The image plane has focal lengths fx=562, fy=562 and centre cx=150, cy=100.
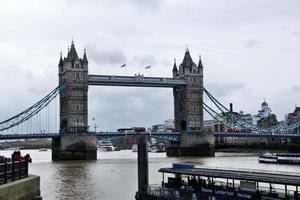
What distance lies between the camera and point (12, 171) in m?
18.9

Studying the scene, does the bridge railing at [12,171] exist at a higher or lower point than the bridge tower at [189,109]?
lower

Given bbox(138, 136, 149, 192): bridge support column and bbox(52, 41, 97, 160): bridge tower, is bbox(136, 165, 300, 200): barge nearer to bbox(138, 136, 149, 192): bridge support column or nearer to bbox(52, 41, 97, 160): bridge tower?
bbox(138, 136, 149, 192): bridge support column

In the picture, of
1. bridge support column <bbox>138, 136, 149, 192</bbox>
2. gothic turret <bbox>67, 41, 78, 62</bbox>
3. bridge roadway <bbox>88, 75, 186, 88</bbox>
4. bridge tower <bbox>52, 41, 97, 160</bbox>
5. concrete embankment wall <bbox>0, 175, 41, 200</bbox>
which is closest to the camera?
concrete embankment wall <bbox>0, 175, 41, 200</bbox>

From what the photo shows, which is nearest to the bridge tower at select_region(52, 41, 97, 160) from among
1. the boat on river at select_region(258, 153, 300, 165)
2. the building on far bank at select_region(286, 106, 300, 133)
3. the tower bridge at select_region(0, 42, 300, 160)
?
the tower bridge at select_region(0, 42, 300, 160)

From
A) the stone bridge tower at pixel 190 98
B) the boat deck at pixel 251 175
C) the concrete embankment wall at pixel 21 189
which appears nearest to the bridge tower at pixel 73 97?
the stone bridge tower at pixel 190 98

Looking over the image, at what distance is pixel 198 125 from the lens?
382 ft

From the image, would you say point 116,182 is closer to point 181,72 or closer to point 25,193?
point 25,193

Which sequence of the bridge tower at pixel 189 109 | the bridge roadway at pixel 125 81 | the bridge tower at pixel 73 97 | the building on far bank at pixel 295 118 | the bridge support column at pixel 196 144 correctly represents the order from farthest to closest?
the building on far bank at pixel 295 118, the bridge tower at pixel 189 109, the bridge support column at pixel 196 144, the bridge roadway at pixel 125 81, the bridge tower at pixel 73 97

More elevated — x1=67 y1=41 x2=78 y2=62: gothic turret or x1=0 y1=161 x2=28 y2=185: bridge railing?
x1=67 y1=41 x2=78 y2=62: gothic turret

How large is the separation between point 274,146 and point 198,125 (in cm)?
2941

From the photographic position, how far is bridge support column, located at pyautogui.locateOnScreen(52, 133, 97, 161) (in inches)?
3711

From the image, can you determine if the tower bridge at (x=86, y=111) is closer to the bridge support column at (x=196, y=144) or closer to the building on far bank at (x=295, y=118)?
the bridge support column at (x=196, y=144)

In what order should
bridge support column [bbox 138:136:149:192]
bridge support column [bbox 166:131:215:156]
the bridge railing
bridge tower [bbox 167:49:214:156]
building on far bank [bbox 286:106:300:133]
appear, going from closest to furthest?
the bridge railing, bridge support column [bbox 138:136:149:192], bridge support column [bbox 166:131:215:156], bridge tower [bbox 167:49:214:156], building on far bank [bbox 286:106:300:133]

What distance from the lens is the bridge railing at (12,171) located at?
18.1 meters
